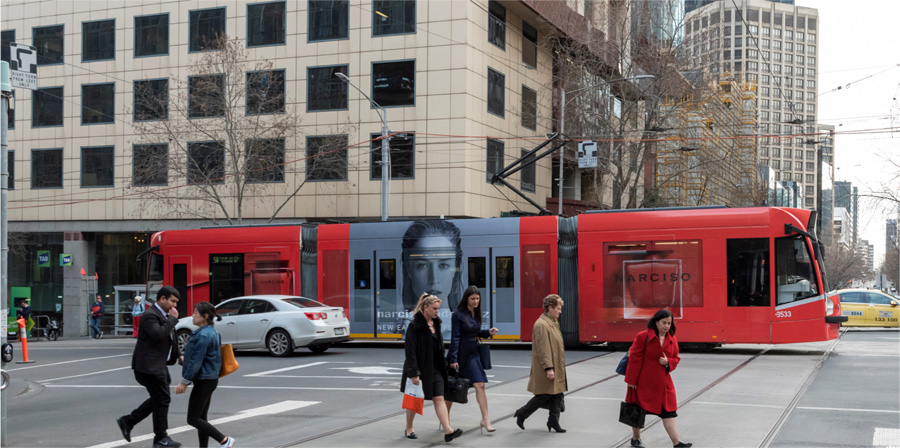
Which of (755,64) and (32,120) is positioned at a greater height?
(755,64)

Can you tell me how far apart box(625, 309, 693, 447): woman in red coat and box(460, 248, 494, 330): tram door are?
12.2 metres

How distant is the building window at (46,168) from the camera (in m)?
40.2

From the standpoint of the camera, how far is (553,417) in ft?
31.4

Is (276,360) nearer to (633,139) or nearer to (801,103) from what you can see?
(633,139)

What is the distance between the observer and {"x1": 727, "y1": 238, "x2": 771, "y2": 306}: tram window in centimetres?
1856

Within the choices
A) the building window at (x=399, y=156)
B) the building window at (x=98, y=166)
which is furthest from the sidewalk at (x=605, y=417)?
the building window at (x=98, y=166)

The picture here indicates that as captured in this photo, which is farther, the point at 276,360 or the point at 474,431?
the point at 276,360

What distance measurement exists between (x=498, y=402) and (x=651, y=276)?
27.4 feet

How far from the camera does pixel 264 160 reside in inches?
1331

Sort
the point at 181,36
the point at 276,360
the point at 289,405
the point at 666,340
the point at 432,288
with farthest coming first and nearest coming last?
the point at 181,36
the point at 432,288
the point at 276,360
the point at 289,405
the point at 666,340

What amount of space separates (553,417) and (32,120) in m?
38.1

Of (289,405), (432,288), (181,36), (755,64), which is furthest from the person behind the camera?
(755,64)

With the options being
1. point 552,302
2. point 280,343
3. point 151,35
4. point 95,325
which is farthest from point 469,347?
point 151,35

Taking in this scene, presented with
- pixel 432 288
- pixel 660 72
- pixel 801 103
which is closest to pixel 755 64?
pixel 801 103
